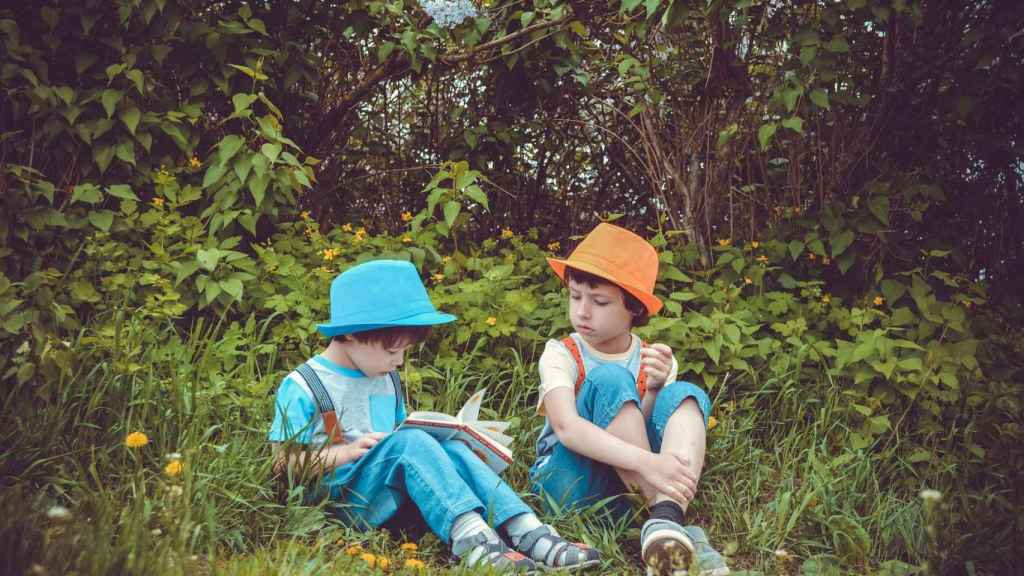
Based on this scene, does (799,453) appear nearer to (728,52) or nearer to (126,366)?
(728,52)

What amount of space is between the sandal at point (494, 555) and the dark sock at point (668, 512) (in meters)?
0.38

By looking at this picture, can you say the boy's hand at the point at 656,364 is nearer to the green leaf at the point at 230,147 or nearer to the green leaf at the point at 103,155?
the green leaf at the point at 230,147

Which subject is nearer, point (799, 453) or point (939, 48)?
point (799, 453)

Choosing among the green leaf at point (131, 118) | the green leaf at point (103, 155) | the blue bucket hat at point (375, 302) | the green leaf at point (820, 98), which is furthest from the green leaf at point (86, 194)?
the green leaf at point (820, 98)

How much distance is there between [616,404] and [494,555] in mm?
577

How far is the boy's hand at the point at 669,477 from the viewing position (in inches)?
103

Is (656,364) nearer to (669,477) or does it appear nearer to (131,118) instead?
(669,477)

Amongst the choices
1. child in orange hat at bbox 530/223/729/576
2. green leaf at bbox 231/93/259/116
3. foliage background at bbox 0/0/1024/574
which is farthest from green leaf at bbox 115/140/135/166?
child in orange hat at bbox 530/223/729/576

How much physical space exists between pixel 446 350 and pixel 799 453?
1.33 m

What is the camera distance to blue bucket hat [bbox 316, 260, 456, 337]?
262 cm

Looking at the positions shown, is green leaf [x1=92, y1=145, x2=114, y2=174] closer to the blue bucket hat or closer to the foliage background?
the foliage background

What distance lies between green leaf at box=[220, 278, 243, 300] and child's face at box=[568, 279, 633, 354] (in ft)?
4.26

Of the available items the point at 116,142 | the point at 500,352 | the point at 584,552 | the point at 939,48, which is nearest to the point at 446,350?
the point at 500,352

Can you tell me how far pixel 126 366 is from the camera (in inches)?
113
